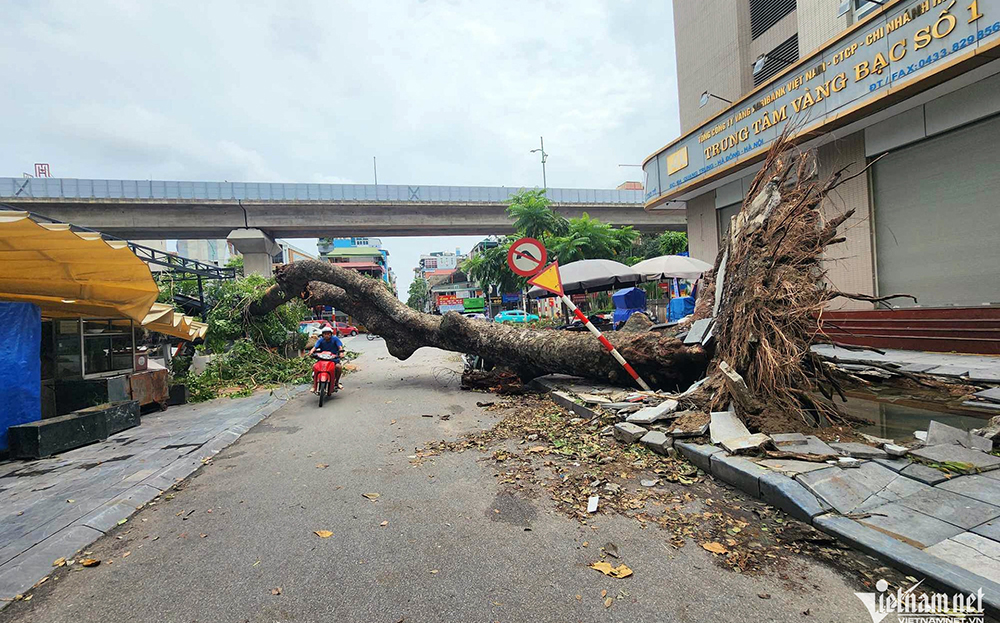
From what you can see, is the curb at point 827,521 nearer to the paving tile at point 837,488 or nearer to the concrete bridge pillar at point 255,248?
the paving tile at point 837,488

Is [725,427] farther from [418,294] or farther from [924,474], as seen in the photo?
[418,294]

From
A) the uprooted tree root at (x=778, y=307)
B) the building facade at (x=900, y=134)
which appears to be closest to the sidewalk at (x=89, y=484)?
the uprooted tree root at (x=778, y=307)

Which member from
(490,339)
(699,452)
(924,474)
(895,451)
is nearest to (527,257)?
(490,339)

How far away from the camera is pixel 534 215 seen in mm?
21344

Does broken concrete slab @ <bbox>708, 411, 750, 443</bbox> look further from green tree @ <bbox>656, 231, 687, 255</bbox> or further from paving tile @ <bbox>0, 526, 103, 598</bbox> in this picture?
green tree @ <bbox>656, 231, 687, 255</bbox>

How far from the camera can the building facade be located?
7.40 meters

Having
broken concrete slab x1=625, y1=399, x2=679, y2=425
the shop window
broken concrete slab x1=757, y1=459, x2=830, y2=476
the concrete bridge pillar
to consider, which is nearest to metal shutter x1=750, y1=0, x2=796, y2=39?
broken concrete slab x1=625, y1=399, x2=679, y2=425

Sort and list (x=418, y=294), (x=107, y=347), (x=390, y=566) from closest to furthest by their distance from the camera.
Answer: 1. (x=390, y=566)
2. (x=107, y=347)
3. (x=418, y=294)

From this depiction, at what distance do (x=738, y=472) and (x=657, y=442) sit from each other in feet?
2.99

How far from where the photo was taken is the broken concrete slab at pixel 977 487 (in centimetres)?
287

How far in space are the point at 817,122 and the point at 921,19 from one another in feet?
6.95

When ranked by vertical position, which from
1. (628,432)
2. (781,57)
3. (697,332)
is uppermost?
(781,57)

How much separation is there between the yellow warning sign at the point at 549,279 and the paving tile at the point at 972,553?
502 cm

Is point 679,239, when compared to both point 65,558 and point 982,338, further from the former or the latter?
point 65,558
